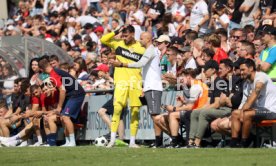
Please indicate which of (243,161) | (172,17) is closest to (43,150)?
(243,161)

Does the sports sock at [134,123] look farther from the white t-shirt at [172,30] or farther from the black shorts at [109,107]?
the white t-shirt at [172,30]

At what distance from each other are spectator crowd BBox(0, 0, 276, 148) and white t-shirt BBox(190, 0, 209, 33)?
3cm

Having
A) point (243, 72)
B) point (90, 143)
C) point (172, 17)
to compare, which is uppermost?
point (172, 17)

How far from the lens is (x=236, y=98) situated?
60.8 ft

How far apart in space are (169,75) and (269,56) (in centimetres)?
320

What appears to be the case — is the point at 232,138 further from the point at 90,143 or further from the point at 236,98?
the point at 90,143

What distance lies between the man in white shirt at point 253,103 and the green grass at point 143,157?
3.19 feet

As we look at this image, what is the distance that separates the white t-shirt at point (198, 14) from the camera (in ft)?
84.2

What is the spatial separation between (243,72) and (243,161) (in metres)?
3.67

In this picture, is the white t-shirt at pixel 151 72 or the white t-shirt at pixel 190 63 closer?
the white t-shirt at pixel 151 72

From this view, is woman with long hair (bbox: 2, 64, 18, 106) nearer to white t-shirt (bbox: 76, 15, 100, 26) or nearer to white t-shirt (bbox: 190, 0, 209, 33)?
white t-shirt (bbox: 190, 0, 209, 33)

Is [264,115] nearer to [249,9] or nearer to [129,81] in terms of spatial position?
[129,81]

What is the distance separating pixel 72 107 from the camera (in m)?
22.3

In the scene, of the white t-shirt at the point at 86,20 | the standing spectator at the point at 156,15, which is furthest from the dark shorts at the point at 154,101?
the white t-shirt at the point at 86,20
